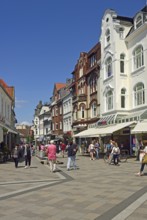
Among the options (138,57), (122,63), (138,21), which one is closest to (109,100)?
(122,63)

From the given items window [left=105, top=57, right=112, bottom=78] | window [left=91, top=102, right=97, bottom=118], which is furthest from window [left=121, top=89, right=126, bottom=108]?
window [left=91, top=102, right=97, bottom=118]

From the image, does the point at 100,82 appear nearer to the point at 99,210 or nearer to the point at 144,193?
the point at 144,193

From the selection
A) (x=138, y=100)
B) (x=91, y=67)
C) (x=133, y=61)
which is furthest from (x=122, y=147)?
(x=91, y=67)

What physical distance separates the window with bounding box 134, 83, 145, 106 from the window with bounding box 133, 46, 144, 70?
1887 mm

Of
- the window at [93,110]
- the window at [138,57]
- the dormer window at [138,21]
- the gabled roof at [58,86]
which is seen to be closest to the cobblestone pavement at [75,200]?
the window at [138,57]

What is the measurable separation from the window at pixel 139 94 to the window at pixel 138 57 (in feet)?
6.19

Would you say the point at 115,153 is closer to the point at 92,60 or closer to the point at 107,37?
the point at 107,37

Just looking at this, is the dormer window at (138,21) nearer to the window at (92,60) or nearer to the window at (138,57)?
the window at (138,57)

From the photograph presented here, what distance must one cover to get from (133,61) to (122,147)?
27.9 feet

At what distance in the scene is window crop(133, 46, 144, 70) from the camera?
31103 mm

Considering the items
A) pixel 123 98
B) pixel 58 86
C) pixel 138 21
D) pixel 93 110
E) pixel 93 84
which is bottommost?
pixel 93 110

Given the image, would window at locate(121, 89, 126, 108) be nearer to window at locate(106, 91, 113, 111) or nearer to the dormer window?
window at locate(106, 91, 113, 111)

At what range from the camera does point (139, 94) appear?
104 ft

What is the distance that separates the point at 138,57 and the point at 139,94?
11.6 ft
